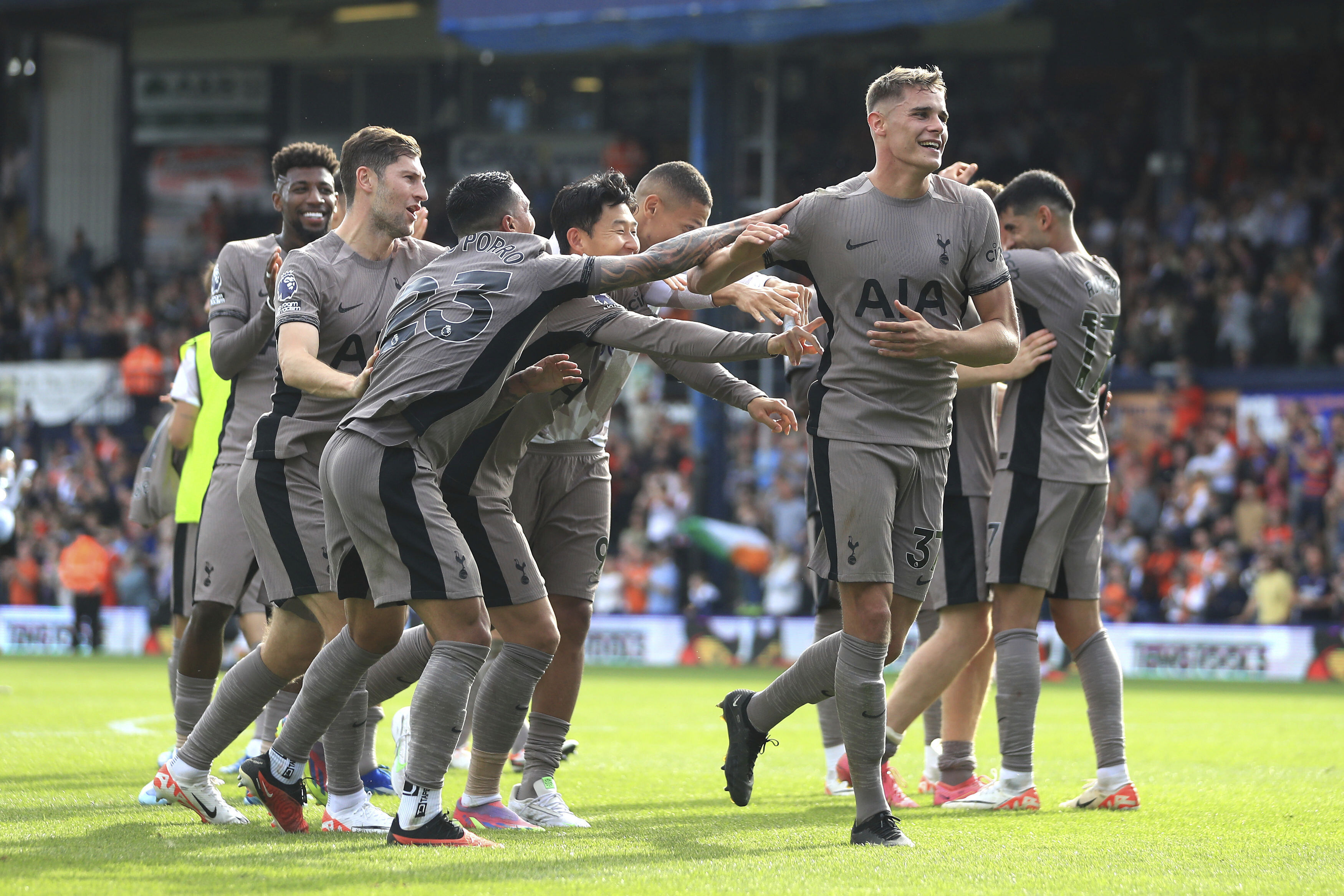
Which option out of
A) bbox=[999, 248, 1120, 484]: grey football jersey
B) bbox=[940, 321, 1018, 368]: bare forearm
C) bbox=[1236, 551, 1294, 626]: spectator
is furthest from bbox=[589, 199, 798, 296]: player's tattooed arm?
bbox=[1236, 551, 1294, 626]: spectator

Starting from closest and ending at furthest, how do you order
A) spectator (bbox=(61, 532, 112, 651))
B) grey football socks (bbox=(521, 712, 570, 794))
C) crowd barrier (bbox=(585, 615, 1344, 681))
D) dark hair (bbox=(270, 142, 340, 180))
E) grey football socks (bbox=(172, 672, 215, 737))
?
1. grey football socks (bbox=(521, 712, 570, 794))
2. dark hair (bbox=(270, 142, 340, 180))
3. grey football socks (bbox=(172, 672, 215, 737))
4. crowd barrier (bbox=(585, 615, 1344, 681))
5. spectator (bbox=(61, 532, 112, 651))

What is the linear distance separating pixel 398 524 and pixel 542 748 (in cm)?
145

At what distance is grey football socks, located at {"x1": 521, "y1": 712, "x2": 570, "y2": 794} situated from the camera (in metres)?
6.22

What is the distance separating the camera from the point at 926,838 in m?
5.67

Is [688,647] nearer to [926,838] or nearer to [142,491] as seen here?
[142,491]

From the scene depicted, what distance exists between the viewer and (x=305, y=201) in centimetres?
695

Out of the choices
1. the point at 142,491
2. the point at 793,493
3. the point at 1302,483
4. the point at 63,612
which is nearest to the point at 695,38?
the point at 793,493

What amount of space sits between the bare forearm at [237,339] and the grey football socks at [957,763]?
11.0ft

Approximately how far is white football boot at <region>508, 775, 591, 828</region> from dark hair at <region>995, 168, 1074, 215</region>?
3.09 m

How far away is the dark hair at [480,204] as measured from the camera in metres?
5.64

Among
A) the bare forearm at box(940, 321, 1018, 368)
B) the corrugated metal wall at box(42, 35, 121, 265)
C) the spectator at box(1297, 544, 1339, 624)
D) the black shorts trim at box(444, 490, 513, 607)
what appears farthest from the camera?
the corrugated metal wall at box(42, 35, 121, 265)

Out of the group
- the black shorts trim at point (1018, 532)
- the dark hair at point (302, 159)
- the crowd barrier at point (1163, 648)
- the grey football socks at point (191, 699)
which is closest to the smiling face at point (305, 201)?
the dark hair at point (302, 159)

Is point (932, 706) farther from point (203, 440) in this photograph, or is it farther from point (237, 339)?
point (203, 440)

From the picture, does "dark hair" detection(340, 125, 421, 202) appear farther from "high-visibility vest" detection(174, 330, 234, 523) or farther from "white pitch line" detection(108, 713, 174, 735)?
"white pitch line" detection(108, 713, 174, 735)
